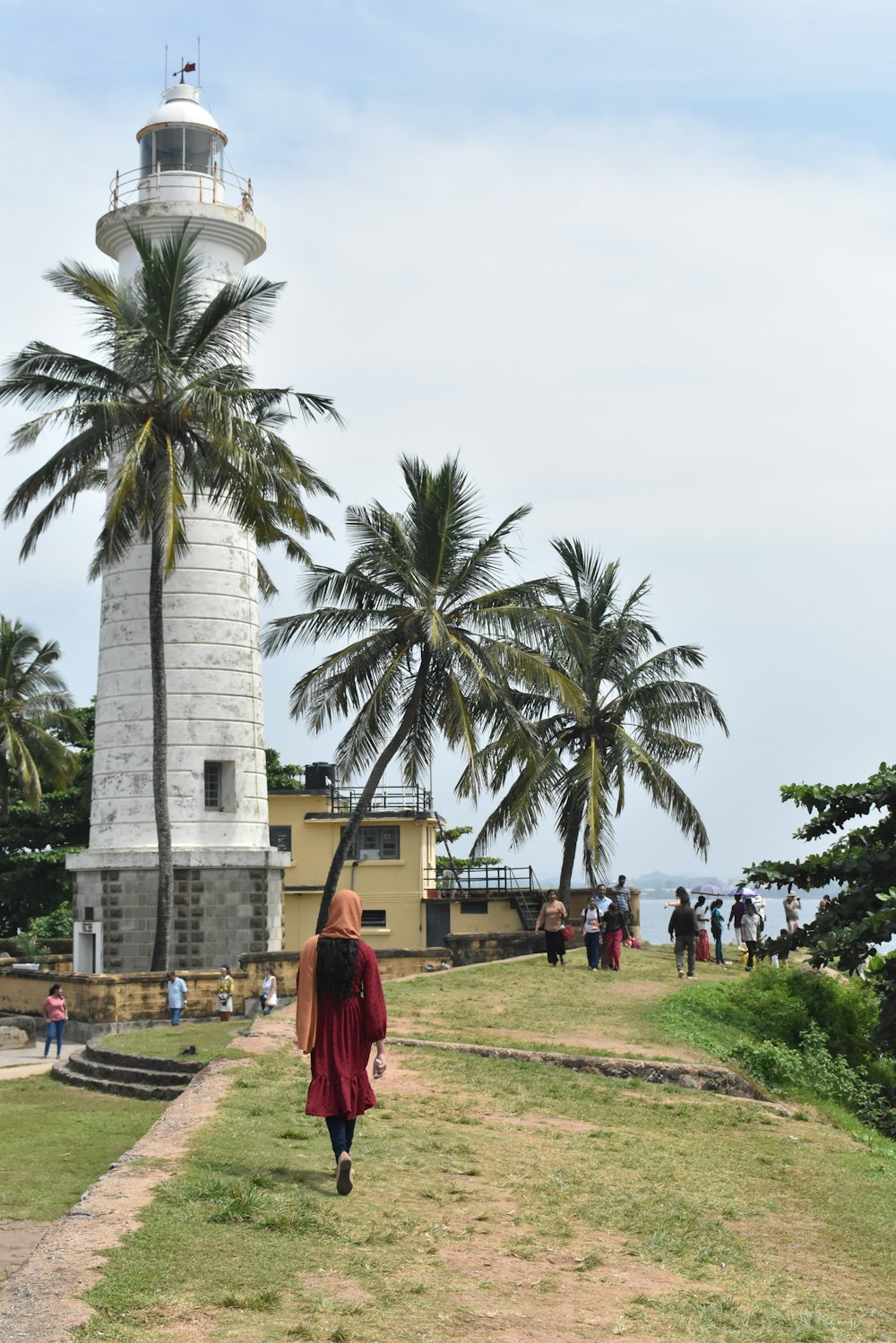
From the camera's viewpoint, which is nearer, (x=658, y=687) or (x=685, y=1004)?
(x=685, y=1004)

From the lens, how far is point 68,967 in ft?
107

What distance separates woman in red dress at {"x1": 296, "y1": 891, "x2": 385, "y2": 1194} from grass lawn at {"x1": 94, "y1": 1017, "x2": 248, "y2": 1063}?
29.4 ft

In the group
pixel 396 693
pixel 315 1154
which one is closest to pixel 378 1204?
pixel 315 1154

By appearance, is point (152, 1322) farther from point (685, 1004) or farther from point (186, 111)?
point (186, 111)

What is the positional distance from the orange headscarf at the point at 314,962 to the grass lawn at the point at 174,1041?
Result: 8.92 metres

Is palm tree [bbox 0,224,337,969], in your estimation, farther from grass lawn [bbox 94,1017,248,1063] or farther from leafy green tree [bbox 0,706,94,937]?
leafy green tree [bbox 0,706,94,937]

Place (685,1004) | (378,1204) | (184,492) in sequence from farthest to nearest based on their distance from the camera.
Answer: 1. (184,492)
2. (685,1004)
3. (378,1204)

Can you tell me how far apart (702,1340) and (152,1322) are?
2.26 meters

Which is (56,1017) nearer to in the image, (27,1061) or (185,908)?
(27,1061)

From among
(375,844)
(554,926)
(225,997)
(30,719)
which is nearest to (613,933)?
(554,926)

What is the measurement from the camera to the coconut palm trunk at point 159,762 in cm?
2781

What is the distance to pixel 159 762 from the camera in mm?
28250

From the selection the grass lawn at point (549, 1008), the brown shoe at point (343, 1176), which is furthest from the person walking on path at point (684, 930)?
the brown shoe at point (343, 1176)

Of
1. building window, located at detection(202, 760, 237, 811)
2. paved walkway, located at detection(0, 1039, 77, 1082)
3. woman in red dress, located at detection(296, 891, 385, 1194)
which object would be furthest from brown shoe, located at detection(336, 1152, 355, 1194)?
building window, located at detection(202, 760, 237, 811)
